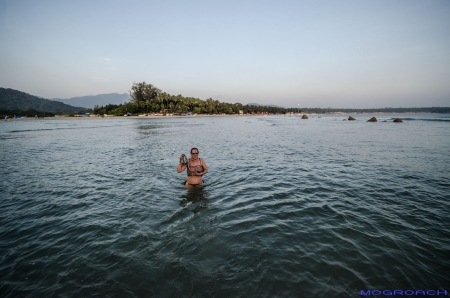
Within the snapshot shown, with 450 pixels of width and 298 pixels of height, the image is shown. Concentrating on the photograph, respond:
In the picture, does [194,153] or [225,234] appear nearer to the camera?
[225,234]

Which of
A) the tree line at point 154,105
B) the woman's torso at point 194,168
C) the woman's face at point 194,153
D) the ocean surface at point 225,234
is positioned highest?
the tree line at point 154,105

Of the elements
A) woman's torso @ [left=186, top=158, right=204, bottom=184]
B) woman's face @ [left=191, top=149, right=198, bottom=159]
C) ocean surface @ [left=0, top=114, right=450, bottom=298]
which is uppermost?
woman's face @ [left=191, top=149, right=198, bottom=159]

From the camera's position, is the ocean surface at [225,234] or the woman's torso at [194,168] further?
the woman's torso at [194,168]

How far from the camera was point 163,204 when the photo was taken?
8.95m

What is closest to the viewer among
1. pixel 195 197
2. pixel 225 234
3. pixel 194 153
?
pixel 225 234

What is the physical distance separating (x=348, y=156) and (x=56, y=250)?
20815 mm

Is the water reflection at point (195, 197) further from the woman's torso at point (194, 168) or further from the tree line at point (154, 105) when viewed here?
the tree line at point (154, 105)

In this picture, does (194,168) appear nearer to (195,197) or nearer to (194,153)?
(194,153)

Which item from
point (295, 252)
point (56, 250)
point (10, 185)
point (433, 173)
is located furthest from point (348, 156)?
point (10, 185)

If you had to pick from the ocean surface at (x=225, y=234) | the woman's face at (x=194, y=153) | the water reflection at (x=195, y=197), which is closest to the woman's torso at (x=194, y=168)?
the woman's face at (x=194, y=153)

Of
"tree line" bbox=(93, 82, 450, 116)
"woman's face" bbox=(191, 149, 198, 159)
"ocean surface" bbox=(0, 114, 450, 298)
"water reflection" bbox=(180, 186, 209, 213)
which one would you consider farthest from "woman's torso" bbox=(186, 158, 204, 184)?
"tree line" bbox=(93, 82, 450, 116)

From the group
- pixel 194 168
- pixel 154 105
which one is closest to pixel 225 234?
pixel 194 168

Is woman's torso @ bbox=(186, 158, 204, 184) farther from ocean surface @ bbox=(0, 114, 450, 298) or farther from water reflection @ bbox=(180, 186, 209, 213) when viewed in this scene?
ocean surface @ bbox=(0, 114, 450, 298)

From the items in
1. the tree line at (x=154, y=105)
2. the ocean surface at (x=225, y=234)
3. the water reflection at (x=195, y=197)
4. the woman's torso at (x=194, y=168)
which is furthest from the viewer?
the tree line at (x=154, y=105)
